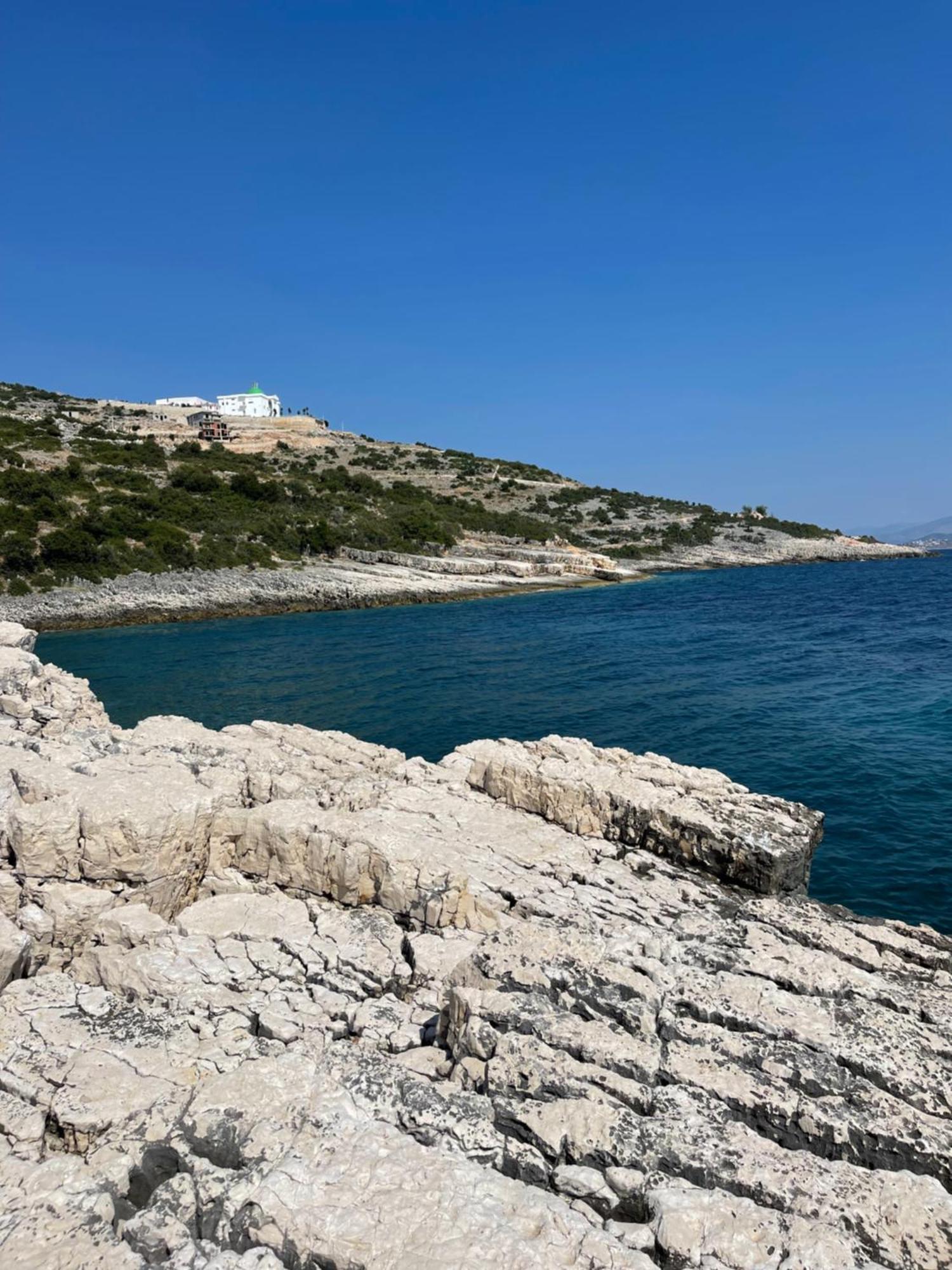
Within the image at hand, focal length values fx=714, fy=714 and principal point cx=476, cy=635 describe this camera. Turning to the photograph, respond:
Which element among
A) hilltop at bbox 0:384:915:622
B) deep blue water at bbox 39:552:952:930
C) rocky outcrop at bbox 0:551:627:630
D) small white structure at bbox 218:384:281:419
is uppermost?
small white structure at bbox 218:384:281:419

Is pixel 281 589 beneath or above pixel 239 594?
above

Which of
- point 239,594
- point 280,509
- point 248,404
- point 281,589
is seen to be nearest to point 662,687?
point 281,589

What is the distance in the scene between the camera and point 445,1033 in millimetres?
7305

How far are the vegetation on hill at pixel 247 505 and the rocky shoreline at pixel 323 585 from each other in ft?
8.06

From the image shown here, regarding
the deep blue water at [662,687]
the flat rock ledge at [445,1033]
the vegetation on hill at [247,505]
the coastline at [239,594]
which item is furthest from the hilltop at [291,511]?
the flat rock ledge at [445,1033]

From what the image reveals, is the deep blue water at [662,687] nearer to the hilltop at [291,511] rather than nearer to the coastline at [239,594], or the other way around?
the coastline at [239,594]

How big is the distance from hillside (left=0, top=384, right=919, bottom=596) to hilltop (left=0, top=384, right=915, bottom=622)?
0.75ft

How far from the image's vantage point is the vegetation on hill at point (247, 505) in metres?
56.2

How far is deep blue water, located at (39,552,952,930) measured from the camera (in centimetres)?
1648

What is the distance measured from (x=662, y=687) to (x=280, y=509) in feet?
186

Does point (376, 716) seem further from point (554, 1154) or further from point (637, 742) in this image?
point (554, 1154)

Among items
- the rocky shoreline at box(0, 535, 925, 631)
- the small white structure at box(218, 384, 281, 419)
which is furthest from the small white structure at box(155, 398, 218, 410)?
the rocky shoreline at box(0, 535, 925, 631)

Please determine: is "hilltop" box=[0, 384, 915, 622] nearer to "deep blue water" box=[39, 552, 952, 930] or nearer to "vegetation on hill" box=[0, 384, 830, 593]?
"vegetation on hill" box=[0, 384, 830, 593]

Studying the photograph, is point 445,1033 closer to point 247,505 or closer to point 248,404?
point 247,505
